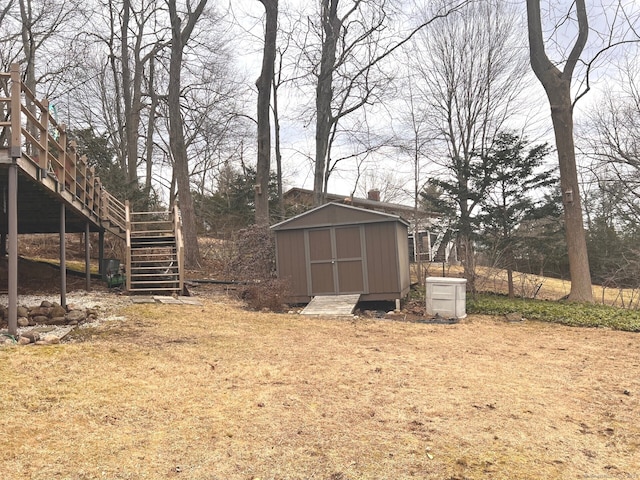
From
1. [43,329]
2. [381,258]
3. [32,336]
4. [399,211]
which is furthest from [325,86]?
[32,336]

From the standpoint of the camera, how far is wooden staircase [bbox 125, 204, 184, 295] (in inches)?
398

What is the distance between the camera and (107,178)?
667 inches

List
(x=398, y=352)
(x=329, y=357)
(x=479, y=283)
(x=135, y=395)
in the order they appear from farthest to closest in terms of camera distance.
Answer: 1. (x=479, y=283)
2. (x=398, y=352)
3. (x=329, y=357)
4. (x=135, y=395)

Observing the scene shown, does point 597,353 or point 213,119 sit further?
point 213,119

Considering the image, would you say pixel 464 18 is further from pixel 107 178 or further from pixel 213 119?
pixel 107 178

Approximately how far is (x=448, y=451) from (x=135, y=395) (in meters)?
2.45

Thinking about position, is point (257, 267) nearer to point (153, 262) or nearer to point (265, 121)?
point (153, 262)

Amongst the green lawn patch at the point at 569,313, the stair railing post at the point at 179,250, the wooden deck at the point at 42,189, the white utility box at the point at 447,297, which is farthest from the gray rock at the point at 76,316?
the green lawn patch at the point at 569,313

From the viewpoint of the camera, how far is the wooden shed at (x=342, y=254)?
9.97 metres

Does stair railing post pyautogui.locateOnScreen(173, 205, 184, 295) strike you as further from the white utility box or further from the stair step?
the white utility box

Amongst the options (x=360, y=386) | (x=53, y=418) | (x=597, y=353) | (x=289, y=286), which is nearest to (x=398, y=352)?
(x=360, y=386)

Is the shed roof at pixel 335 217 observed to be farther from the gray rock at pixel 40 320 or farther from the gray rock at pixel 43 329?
the gray rock at pixel 43 329

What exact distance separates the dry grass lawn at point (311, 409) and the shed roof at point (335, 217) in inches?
168

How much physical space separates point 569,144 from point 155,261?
1035 centimetres
